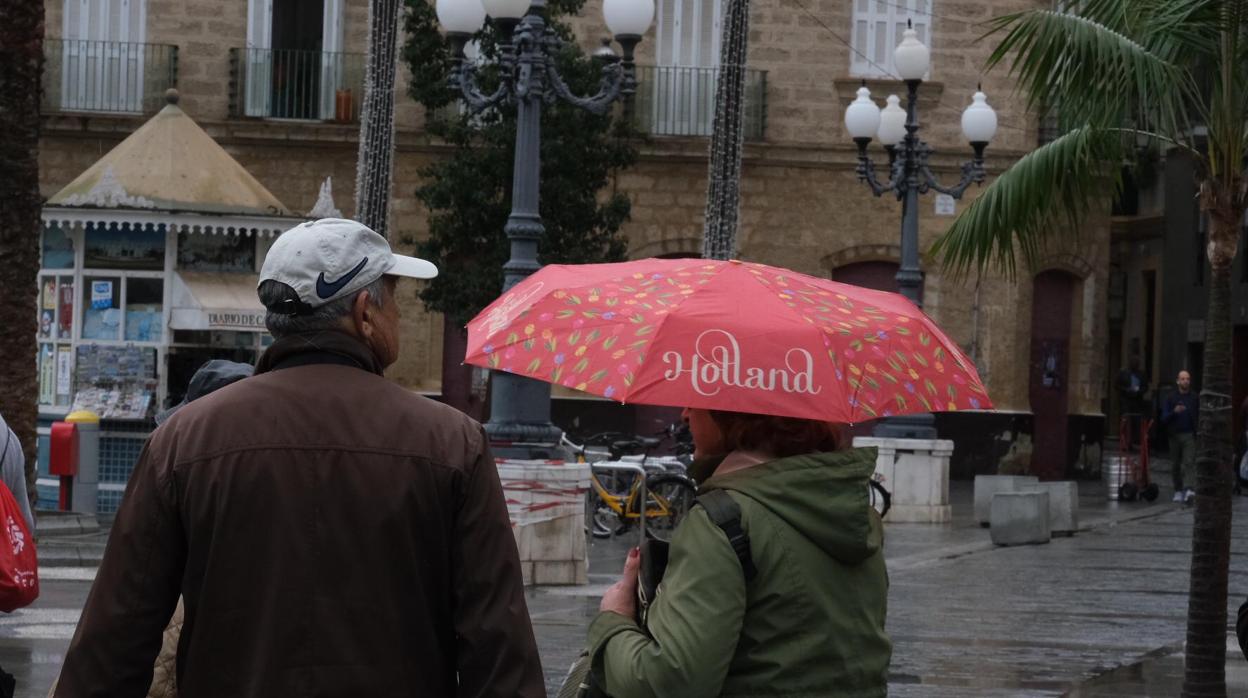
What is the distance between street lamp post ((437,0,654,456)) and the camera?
46.2ft

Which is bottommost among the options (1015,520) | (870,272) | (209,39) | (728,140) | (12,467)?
(1015,520)

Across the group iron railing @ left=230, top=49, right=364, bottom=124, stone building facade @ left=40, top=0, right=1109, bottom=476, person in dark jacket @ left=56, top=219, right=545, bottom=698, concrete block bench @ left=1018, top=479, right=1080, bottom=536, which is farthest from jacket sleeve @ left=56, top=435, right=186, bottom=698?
iron railing @ left=230, top=49, right=364, bottom=124

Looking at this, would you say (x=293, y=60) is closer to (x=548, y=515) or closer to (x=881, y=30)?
(x=881, y=30)

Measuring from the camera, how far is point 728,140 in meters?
25.7

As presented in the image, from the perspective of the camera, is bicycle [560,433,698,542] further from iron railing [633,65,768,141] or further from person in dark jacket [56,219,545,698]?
person in dark jacket [56,219,545,698]

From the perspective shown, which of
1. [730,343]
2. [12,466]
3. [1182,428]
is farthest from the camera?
[1182,428]

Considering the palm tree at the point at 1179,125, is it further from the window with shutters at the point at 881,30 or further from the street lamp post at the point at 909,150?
the window with shutters at the point at 881,30

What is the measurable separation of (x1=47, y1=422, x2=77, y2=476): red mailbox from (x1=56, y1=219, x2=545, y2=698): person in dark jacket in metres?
14.4

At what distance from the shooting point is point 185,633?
3420mm

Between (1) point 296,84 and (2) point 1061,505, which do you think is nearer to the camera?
(2) point 1061,505

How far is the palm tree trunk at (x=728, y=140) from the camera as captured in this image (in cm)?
2484

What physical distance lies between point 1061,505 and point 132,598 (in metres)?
17.1

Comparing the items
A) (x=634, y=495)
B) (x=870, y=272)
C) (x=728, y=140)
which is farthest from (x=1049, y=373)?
(x=634, y=495)

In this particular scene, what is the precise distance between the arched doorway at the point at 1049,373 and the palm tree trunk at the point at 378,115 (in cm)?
1052
